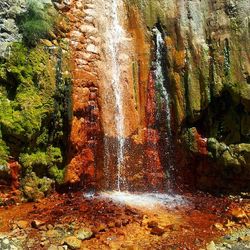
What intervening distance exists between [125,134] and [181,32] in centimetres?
240

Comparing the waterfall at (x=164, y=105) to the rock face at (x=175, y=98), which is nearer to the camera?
the rock face at (x=175, y=98)

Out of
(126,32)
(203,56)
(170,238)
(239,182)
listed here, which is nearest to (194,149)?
(239,182)

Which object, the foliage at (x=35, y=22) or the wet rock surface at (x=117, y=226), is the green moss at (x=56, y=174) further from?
the foliage at (x=35, y=22)

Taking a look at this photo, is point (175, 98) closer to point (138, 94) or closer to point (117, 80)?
point (138, 94)

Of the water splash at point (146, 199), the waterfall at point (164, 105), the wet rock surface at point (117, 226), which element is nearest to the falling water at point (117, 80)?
the water splash at point (146, 199)

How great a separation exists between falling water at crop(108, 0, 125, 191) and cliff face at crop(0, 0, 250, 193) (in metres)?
0.02

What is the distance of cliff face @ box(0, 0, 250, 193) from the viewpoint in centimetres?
693

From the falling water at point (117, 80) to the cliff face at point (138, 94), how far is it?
2cm

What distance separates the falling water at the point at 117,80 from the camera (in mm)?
7609

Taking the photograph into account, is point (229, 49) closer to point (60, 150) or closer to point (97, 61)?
point (97, 61)

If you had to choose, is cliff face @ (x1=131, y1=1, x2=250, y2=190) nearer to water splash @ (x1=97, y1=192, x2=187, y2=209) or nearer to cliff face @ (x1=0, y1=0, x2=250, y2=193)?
cliff face @ (x1=0, y1=0, x2=250, y2=193)

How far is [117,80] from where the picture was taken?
7.95 metres

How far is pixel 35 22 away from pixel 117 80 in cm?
196

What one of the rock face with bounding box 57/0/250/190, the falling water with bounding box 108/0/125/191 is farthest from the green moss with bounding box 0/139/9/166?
the falling water with bounding box 108/0/125/191
